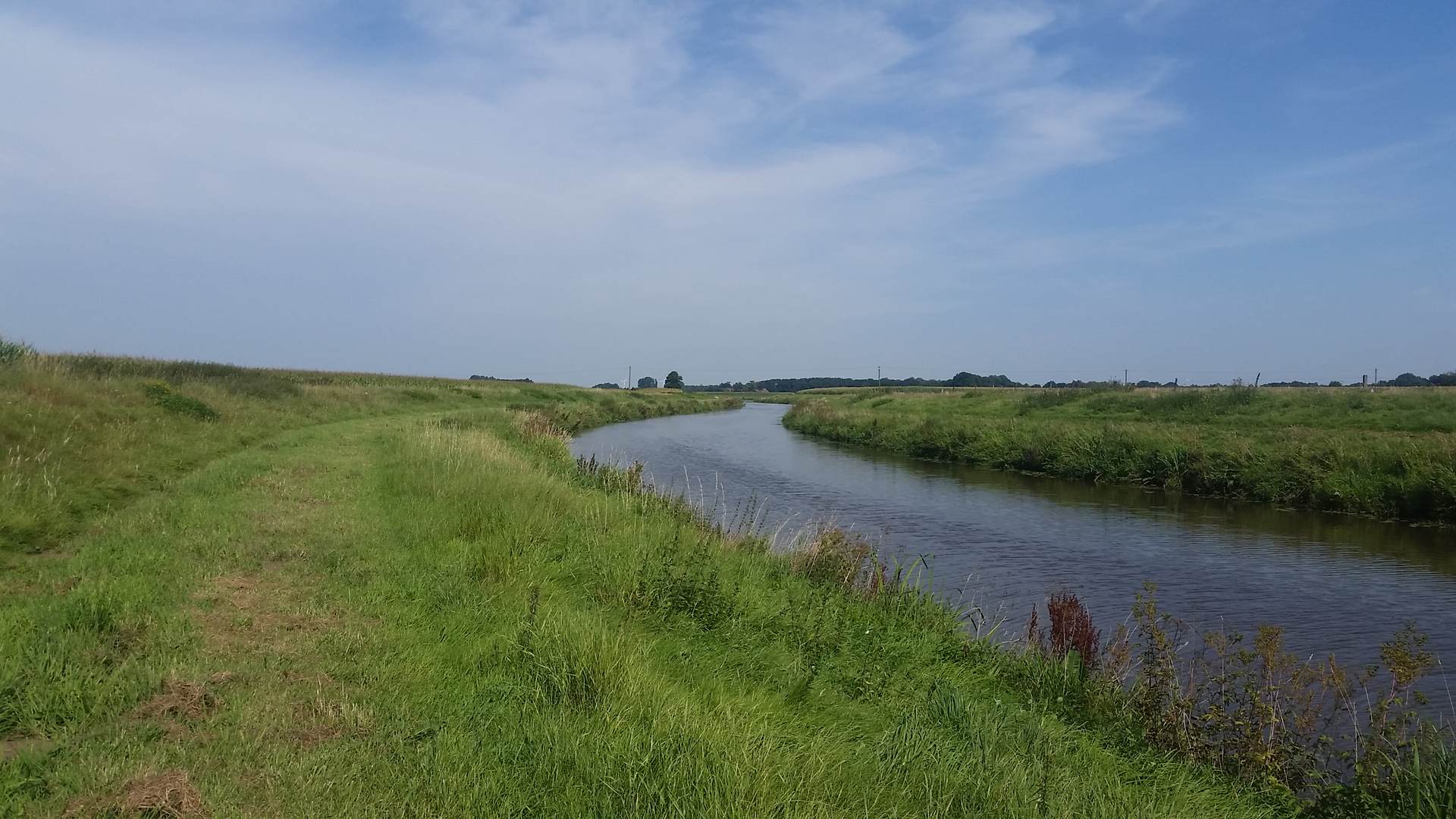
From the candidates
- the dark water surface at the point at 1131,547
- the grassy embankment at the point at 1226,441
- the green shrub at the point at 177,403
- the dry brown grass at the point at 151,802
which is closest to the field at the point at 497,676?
the dry brown grass at the point at 151,802

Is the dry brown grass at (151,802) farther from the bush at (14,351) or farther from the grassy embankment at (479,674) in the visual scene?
the bush at (14,351)

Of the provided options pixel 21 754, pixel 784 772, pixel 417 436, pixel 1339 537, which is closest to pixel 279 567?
pixel 21 754

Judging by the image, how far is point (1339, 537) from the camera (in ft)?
51.2

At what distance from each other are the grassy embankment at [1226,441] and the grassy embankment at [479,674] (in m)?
15.3

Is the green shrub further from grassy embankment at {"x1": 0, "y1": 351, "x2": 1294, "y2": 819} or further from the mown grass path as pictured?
the mown grass path

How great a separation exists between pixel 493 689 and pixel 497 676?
0.73 feet

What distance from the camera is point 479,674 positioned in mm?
5086

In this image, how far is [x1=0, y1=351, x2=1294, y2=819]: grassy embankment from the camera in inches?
146

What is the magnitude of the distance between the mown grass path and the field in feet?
0.06

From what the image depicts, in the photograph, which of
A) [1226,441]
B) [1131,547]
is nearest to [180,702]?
[1131,547]

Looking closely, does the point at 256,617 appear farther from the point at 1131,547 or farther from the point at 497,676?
the point at 1131,547

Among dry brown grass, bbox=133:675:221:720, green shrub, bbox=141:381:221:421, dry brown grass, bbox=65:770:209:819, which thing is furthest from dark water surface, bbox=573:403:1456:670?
green shrub, bbox=141:381:221:421

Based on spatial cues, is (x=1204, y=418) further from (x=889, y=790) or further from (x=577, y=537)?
(x=889, y=790)

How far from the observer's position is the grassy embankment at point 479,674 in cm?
371
